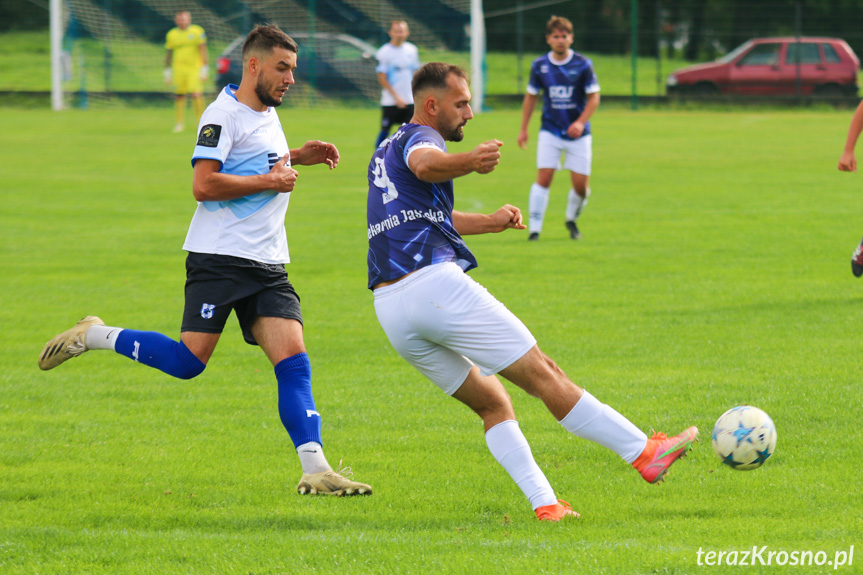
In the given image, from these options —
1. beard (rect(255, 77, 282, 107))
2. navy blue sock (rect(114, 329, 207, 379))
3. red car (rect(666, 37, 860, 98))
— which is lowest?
red car (rect(666, 37, 860, 98))

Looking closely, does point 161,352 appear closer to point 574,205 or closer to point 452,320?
point 452,320

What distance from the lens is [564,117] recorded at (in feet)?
41.7

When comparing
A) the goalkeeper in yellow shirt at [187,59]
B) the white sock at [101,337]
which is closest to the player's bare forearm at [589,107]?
the white sock at [101,337]

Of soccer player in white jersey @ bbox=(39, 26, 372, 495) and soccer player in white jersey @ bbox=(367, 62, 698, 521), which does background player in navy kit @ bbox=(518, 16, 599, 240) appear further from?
soccer player in white jersey @ bbox=(367, 62, 698, 521)

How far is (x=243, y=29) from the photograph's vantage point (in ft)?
117

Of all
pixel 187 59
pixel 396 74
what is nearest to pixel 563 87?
pixel 396 74

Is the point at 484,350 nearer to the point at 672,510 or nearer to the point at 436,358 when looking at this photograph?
the point at 436,358

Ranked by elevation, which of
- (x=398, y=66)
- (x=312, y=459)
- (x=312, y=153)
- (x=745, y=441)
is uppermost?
(x=312, y=153)

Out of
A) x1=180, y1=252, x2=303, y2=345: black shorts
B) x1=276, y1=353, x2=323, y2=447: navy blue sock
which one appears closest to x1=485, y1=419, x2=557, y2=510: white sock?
x1=276, y1=353, x2=323, y2=447: navy blue sock

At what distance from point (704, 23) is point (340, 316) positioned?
32584 millimetres

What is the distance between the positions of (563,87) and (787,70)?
22226 mm

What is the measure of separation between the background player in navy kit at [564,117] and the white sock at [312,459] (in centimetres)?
793

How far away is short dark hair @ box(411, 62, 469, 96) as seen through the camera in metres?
4.48

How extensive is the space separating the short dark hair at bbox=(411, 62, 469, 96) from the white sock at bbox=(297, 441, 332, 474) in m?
1.77
